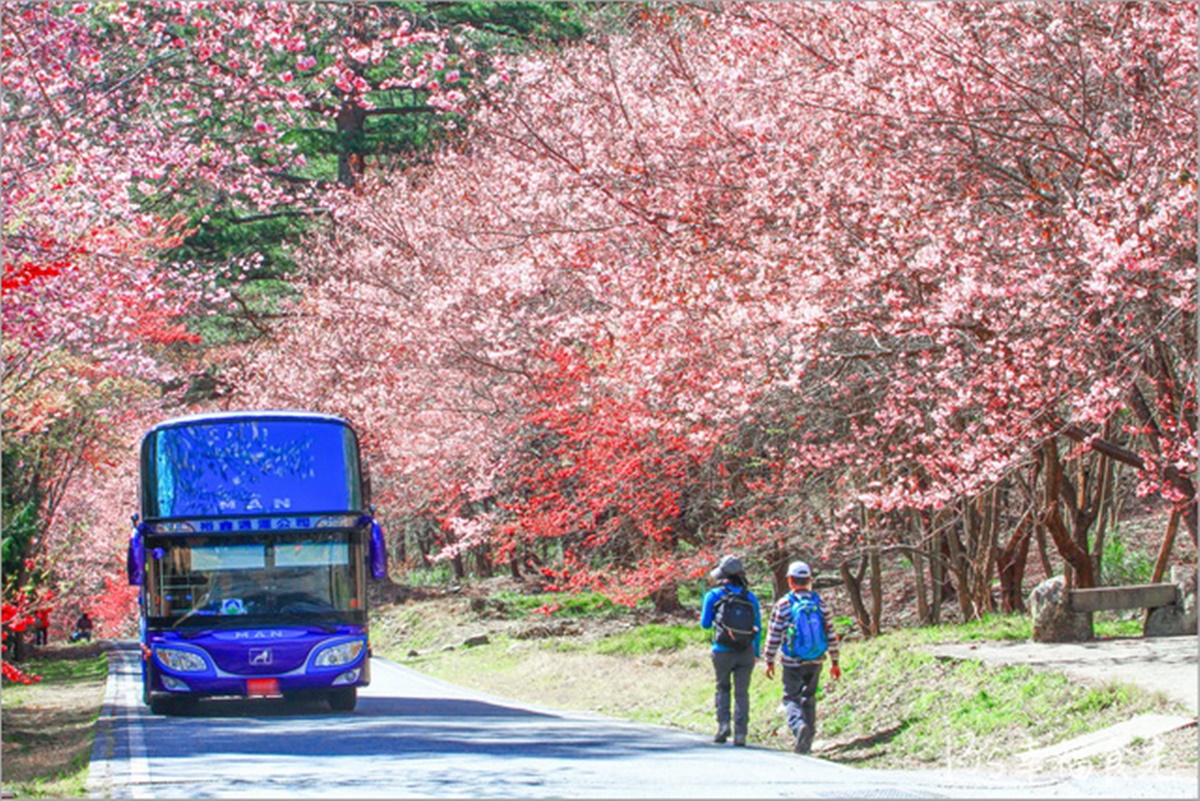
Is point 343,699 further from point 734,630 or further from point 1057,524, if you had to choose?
point 1057,524

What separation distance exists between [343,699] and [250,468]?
11.0ft

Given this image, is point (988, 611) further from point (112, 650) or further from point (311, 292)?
point (112, 650)

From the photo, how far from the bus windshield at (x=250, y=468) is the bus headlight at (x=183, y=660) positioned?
61.7 inches

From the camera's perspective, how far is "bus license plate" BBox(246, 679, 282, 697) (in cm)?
1770

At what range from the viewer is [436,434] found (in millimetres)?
28797

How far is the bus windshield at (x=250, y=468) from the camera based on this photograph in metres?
17.7

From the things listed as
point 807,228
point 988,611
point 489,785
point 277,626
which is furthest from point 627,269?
point 489,785

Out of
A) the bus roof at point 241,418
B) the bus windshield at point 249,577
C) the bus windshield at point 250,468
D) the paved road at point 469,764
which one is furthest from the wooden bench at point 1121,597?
the bus roof at point 241,418

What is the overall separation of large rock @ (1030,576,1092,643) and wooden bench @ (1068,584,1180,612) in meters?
0.11

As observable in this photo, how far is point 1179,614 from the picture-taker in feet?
55.4

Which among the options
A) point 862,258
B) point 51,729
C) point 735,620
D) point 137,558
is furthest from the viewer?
point 51,729

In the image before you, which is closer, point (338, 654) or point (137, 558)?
point (137, 558)

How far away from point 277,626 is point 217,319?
83.0 feet

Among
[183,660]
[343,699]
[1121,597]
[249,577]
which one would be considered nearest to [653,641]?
[343,699]
